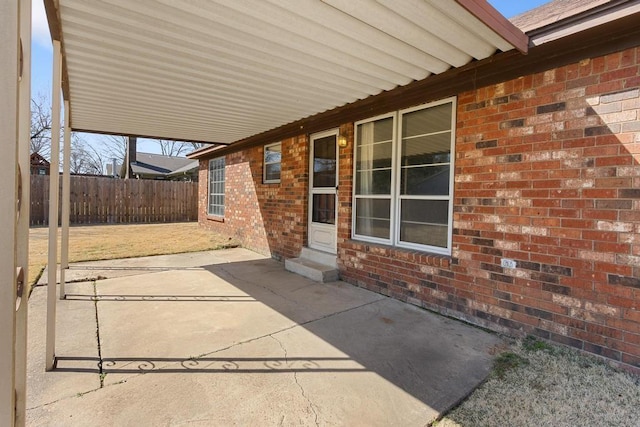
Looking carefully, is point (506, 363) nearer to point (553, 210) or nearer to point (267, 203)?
point (553, 210)

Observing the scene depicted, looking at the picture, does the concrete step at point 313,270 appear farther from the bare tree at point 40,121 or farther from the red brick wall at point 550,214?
the bare tree at point 40,121

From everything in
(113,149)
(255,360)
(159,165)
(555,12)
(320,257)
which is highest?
(113,149)

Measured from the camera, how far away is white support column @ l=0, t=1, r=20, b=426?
0.85 meters

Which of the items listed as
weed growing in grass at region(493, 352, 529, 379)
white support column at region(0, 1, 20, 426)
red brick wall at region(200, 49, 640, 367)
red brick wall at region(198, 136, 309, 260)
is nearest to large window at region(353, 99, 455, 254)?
red brick wall at region(200, 49, 640, 367)

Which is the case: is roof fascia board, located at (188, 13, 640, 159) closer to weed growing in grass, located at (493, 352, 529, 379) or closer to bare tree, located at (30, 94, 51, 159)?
weed growing in grass, located at (493, 352, 529, 379)

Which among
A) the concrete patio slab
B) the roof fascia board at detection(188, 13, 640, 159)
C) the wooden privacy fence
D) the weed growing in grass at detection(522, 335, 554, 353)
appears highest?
the roof fascia board at detection(188, 13, 640, 159)

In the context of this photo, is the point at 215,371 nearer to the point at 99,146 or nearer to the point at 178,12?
the point at 178,12

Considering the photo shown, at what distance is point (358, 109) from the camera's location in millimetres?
4914

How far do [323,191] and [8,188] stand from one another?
5.11m

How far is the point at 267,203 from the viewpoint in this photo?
7.38 meters

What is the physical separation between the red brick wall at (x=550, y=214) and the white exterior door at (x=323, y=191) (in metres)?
1.67

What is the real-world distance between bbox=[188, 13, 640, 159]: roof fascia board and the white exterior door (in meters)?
0.42

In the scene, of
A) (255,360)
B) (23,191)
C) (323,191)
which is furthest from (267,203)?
(23,191)

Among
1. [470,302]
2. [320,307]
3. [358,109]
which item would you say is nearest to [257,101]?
[358,109]
